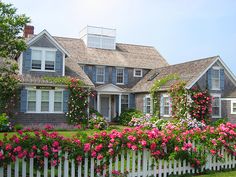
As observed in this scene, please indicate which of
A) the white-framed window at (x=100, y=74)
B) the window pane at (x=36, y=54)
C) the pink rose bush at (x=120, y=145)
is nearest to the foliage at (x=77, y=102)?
the window pane at (x=36, y=54)

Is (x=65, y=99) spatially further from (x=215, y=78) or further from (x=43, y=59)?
(x=215, y=78)

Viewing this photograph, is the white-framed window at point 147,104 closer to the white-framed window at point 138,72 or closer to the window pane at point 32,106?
the white-framed window at point 138,72

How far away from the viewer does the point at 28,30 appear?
95.7ft

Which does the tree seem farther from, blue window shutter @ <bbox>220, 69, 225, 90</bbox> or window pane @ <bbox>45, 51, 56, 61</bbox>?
blue window shutter @ <bbox>220, 69, 225, 90</bbox>

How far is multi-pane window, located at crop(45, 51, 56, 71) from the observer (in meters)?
22.0

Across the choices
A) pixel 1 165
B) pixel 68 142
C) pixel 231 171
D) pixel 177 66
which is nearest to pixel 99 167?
pixel 68 142

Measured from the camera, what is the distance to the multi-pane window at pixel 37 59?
2164cm

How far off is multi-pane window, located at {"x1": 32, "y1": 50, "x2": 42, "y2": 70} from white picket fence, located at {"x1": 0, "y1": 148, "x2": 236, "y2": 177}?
14156 mm

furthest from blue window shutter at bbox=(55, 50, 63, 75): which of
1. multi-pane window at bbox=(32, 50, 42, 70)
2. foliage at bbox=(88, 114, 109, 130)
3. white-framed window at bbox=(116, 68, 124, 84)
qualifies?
white-framed window at bbox=(116, 68, 124, 84)

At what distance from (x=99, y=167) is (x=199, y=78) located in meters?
16.9

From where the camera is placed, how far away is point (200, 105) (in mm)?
22453

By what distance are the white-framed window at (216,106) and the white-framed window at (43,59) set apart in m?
12.5

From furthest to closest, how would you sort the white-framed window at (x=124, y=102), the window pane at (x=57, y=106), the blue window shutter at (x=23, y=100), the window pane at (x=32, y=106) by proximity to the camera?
the white-framed window at (x=124, y=102) → the window pane at (x=57, y=106) → the window pane at (x=32, y=106) → the blue window shutter at (x=23, y=100)

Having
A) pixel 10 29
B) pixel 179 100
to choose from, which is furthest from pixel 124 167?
pixel 179 100
